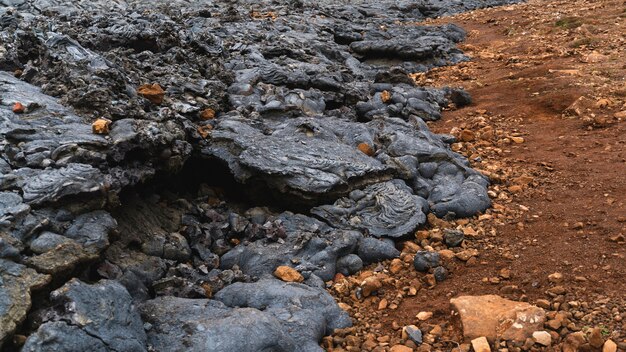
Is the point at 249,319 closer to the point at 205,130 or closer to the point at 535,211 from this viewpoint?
the point at 205,130

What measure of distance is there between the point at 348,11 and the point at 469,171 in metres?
11.4

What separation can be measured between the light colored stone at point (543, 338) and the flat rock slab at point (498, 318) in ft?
0.14

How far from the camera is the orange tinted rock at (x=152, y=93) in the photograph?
6312mm

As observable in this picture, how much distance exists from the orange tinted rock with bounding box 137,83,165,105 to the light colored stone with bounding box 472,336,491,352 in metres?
4.23

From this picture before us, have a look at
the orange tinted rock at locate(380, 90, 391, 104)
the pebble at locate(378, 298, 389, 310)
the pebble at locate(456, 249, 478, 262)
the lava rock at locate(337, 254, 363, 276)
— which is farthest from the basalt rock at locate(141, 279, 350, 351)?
the orange tinted rock at locate(380, 90, 391, 104)

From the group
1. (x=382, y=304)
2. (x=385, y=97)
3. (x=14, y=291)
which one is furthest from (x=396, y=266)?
(x=385, y=97)

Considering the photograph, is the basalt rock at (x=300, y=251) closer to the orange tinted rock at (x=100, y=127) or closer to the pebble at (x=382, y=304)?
the pebble at (x=382, y=304)

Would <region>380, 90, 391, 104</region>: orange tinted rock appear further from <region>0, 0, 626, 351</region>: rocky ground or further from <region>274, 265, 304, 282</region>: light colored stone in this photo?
<region>274, 265, 304, 282</region>: light colored stone

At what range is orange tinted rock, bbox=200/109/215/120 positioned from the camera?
6.70 metres

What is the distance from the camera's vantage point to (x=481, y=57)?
12.7 metres

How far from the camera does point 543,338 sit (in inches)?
150

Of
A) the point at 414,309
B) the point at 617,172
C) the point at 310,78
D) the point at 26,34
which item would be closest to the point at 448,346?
the point at 414,309

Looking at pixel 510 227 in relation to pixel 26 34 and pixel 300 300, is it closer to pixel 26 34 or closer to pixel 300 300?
pixel 300 300

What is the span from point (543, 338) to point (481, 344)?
407 mm
